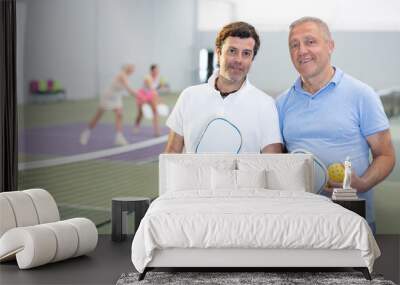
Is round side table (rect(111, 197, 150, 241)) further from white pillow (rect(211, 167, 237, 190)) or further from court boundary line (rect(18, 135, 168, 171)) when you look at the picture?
white pillow (rect(211, 167, 237, 190))

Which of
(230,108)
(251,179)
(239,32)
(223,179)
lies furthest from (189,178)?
(239,32)

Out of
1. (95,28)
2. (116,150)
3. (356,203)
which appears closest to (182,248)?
(356,203)

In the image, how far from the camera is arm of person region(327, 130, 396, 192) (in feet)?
26.5

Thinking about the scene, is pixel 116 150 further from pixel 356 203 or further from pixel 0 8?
pixel 356 203

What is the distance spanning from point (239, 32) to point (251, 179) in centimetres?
182

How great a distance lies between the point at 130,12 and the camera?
8.32 metres

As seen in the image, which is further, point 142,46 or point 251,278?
point 142,46

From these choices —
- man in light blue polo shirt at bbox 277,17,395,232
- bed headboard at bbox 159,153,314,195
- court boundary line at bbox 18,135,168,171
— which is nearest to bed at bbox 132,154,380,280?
bed headboard at bbox 159,153,314,195

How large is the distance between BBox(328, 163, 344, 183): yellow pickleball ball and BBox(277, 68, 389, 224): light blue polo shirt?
5cm

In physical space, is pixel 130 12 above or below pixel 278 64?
above

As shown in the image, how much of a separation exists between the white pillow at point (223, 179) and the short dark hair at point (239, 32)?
1578 mm

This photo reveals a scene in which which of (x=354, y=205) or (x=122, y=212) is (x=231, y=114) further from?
(x=354, y=205)

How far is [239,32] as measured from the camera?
8258 millimetres

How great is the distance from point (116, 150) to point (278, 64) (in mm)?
1974
